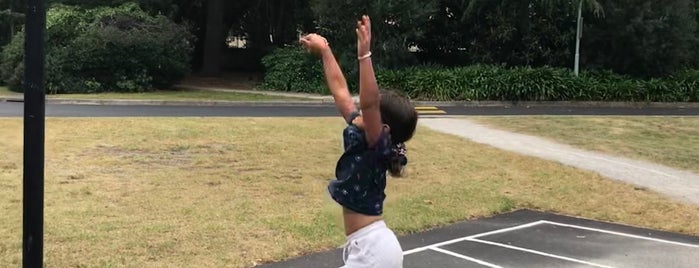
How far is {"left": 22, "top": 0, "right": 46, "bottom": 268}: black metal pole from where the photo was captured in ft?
11.8

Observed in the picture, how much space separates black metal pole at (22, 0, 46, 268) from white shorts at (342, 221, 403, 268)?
5.64 ft

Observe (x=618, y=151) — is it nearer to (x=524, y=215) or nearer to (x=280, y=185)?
(x=524, y=215)

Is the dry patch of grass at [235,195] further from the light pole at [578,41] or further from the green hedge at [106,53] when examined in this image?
the light pole at [578,41]

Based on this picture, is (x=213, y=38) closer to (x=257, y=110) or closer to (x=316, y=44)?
(x=257, y=110)

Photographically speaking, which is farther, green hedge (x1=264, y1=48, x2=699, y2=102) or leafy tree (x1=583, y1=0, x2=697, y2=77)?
leafy tree (x1=583, y1=0, x2=697, y2=77)

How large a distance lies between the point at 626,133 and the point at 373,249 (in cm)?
1309

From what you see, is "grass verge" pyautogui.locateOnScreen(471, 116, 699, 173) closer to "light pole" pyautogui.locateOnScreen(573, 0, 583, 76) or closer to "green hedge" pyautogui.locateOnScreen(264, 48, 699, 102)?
"green hedge" pyautogui.locateOnScreen(264, 48, 699, 102)

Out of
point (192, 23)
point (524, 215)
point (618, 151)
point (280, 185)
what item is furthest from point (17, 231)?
point (192, 23)

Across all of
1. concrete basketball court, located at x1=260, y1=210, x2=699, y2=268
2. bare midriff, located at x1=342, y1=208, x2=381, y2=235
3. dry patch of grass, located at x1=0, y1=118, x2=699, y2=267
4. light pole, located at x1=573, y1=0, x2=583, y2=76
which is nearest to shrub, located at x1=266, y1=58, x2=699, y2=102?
light pole, located at x1=573, y1=0, x2=583, y2=76

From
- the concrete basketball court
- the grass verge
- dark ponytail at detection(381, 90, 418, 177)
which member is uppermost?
dark ponytail at detection(381, 90, 418, 177)

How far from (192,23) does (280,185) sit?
22386 millimetres

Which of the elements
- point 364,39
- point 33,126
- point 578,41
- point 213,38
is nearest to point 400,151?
point 364,39

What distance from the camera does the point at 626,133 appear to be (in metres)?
14.9

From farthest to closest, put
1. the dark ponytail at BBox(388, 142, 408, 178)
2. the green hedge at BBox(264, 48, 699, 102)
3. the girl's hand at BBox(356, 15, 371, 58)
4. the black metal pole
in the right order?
1. the green hedge at BBox(264, 48, 699, 102)
2. the black metal pole
3. the dark ponytail at BBox(388, 142, 408, 178)
4. the girl's hand at BBox(356, 15, 371, 58)
